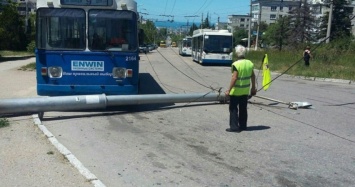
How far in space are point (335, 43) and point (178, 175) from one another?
37.1 meters

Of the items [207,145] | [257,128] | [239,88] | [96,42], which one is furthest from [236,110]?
[96,42]

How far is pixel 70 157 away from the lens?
6383 millimetres

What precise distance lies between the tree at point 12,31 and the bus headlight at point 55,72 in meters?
44.2

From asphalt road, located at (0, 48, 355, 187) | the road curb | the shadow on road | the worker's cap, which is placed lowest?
the shadow on road

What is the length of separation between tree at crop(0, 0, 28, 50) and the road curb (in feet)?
154

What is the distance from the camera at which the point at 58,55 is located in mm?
10609

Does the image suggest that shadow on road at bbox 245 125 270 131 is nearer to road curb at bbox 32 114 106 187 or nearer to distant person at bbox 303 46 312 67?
road curb at bbox 32 114 106 187

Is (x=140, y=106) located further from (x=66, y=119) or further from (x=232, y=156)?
(x=232, y=156)

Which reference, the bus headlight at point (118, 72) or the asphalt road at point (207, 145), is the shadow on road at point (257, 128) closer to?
the asphalt road at point (207, 145)

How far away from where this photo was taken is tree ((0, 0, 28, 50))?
170 ft

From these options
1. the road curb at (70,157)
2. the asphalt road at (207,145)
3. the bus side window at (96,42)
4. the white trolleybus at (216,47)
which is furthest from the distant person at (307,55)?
the road curb at (70,157)

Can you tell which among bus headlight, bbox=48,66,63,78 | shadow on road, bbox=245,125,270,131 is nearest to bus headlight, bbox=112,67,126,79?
bus headlight, bbox=48,66,63,78

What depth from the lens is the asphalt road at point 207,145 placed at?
591cm

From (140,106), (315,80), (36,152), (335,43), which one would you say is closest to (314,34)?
(335,43)
